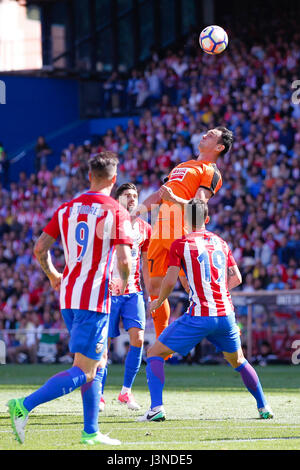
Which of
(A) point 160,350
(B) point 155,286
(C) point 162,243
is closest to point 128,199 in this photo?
(C) point 162,243

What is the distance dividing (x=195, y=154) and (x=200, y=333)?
16180mm

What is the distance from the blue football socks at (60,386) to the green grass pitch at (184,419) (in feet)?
1.08

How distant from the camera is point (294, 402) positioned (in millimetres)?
10258

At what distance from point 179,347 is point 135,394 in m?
3.76

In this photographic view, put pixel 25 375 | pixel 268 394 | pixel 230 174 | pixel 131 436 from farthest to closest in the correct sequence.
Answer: pixel 230 174, pixel 25 375, pixel 268 394, pixel 131 436

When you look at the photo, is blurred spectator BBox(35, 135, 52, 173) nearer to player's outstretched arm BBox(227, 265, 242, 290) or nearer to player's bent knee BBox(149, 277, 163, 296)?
player's bent knee BBox(149, 277, 163, 296)

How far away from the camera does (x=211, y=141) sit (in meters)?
9.44

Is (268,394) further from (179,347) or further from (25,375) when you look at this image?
(25,375)

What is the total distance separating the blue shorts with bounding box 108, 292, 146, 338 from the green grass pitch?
2.97ft

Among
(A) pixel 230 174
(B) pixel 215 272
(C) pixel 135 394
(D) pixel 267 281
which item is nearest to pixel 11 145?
(A) pixel 230 174

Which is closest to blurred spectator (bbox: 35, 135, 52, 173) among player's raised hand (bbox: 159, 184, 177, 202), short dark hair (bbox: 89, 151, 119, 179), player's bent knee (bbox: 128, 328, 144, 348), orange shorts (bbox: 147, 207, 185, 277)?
player's bent knee (bbox: 128, 328, 144, 348)

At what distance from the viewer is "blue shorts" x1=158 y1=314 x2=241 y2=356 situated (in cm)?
801

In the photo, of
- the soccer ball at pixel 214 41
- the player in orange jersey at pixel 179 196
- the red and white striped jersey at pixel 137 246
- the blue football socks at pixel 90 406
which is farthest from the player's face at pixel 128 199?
the soccer ball at pixel 214 41

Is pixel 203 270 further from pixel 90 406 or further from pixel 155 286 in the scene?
pixel 90 406
